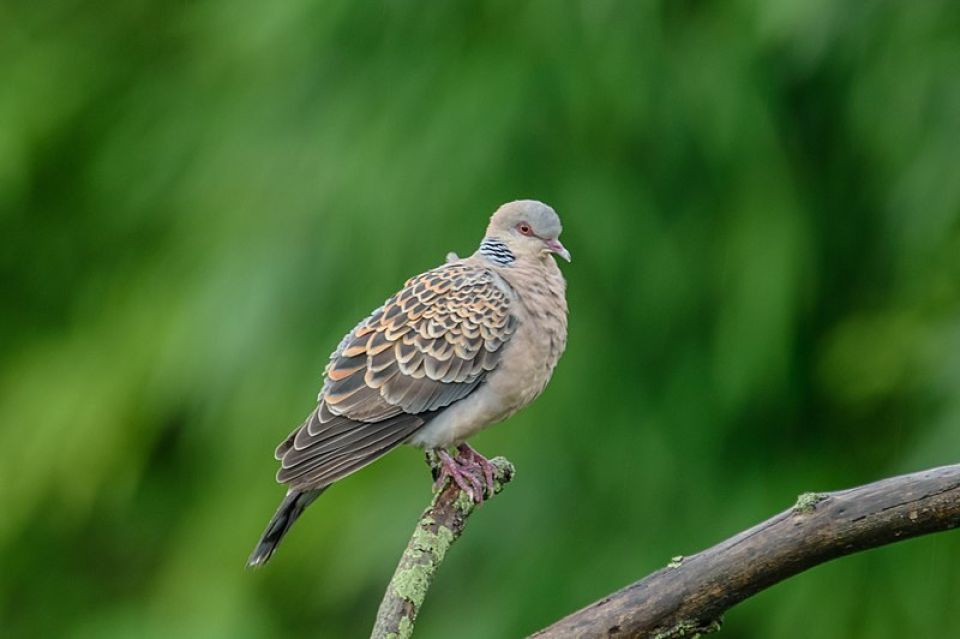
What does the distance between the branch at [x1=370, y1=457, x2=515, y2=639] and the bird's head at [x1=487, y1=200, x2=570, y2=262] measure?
47 centimetres

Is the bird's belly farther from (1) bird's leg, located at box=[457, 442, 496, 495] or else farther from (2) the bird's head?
(2) the bird's head

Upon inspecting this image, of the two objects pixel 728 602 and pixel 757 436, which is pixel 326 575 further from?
pixel 728 602

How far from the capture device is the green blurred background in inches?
200

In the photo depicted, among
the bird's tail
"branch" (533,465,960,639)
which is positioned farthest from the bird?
"branch" (533,465,960,639)

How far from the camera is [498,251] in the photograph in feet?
9.64

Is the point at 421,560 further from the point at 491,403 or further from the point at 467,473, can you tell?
the point at 491,403

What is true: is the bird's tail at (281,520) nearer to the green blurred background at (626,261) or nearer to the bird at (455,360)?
the bird at (455,360)

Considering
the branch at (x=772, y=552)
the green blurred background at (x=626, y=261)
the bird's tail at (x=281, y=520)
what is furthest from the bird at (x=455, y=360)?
the green blurred background at (x=626, y=261)

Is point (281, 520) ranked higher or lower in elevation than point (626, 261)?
lower

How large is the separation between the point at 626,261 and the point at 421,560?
8.53 feet

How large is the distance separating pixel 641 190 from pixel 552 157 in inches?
14.2

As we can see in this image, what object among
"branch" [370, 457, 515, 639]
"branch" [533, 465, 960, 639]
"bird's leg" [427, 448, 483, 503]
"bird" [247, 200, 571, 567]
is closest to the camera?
"branch" [533, 465, 960, 639]

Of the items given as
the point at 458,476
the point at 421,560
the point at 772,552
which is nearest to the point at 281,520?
the point at 421,560

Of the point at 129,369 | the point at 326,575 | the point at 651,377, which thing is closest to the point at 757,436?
the point at 651,377
